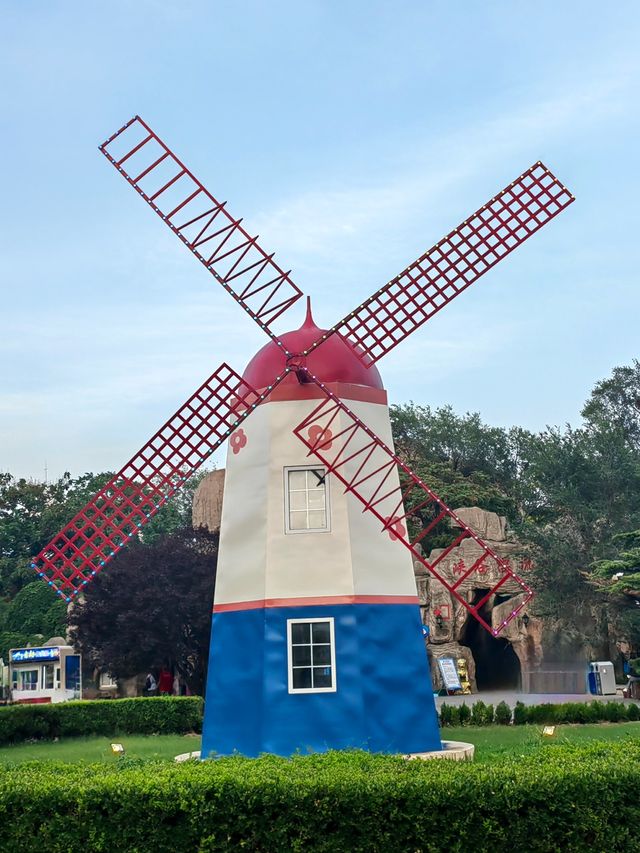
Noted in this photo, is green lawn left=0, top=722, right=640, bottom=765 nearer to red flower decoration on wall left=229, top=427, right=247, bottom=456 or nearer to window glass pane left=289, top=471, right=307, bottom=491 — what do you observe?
window glass pane left=289, top=471, right=307, bottom=491

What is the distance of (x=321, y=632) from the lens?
13258mm

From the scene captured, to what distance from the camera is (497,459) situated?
5216 cm

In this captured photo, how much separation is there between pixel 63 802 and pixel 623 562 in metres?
22.4

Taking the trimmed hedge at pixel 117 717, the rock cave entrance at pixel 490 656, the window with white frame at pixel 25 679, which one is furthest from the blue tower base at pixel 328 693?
the rock cave entrance at pixel 490 656

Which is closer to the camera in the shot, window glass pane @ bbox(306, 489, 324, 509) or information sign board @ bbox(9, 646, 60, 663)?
window glass pane @ bbox(306, 489, 324, 509)

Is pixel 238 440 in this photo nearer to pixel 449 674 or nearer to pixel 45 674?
pixel 449 674

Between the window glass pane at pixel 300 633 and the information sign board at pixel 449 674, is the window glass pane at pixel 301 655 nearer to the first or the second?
the window glass pane at pixel 300 633

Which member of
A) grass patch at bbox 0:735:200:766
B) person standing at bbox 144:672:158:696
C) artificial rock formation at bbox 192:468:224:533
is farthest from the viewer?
artificial rock formation at bbox 192:468:224:533

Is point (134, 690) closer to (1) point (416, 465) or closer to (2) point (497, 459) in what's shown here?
(1) point (416, 465)

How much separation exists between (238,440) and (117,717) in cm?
1285

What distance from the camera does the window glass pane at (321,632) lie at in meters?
13.2

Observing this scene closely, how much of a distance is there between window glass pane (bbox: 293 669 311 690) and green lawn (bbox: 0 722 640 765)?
4.88m

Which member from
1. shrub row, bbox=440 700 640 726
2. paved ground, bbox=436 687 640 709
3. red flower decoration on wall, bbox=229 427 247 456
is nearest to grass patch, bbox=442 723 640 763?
shrub row, bbox=440 700 640 726

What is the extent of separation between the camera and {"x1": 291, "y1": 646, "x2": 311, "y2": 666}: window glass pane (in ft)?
43.3
